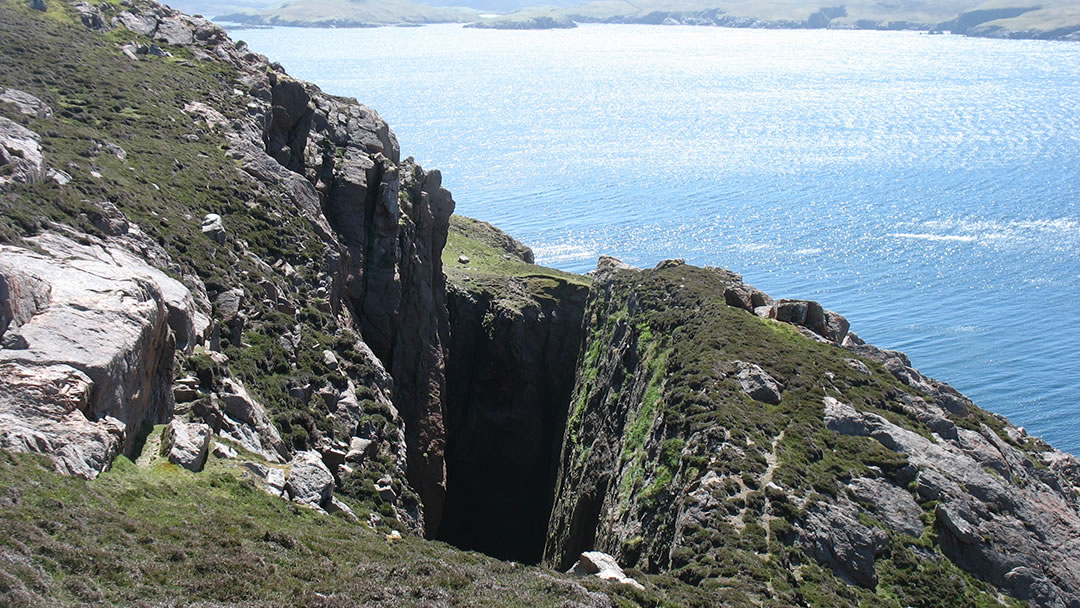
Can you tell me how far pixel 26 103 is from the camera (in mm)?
49875

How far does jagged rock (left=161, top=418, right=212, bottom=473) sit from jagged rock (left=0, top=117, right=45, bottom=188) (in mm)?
14657

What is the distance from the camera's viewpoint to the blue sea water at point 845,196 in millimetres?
81438

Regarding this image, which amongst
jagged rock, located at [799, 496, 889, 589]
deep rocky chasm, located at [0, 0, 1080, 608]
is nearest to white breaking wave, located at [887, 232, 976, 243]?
deep rocky chasm, located at [0, 0, 1080, 608]

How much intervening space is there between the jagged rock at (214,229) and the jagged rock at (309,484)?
17.1 m

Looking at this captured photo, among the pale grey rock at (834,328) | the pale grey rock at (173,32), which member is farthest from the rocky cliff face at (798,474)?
the pale grey rock at (173,32)

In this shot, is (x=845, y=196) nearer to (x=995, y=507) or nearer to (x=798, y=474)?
(x=995, y=507)

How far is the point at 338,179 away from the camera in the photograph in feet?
194

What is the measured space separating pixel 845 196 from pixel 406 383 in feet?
263

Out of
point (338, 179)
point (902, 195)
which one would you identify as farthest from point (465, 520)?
point (902, 195)

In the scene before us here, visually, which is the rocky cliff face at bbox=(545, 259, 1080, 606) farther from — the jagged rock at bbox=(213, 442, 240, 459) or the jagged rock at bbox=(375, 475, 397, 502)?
the jagged rock at bbox=(213, 442, 240, 459)

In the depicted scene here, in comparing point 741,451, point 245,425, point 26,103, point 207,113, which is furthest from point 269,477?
point 207,113

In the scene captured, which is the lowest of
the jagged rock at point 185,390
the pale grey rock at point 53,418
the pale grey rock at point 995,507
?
the pale grey rock at point 995,507

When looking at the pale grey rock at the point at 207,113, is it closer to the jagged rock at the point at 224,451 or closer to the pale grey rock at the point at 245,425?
the pale grey rock at the point at 245,425

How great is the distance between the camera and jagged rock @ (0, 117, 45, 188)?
122 ft
